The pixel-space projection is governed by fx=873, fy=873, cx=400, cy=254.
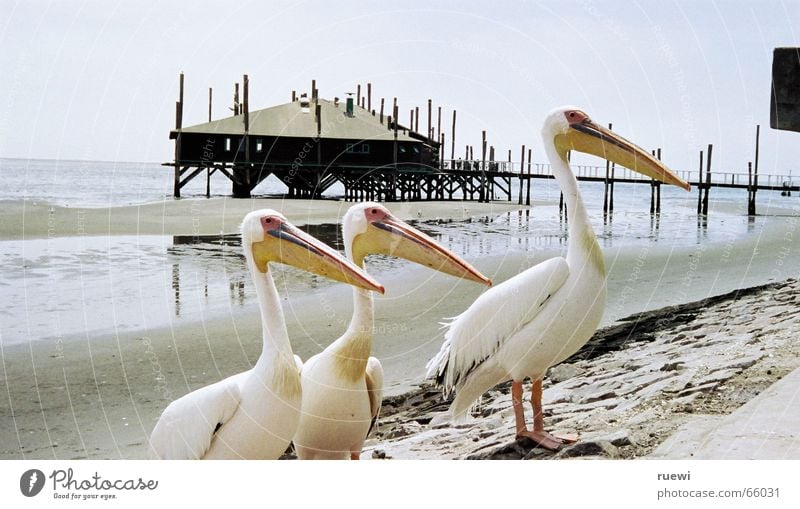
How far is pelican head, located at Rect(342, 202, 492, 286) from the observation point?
8.14 ft

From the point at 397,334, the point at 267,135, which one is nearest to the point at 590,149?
the point at 397,334

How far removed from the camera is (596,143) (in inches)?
112

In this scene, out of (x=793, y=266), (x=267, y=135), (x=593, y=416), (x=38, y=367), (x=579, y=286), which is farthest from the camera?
(x=267, y=135)

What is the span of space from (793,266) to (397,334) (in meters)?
6.93

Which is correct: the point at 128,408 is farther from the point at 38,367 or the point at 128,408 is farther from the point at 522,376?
the point at 522,376

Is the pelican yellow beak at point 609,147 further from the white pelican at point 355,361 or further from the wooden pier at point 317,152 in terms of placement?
the wooden pier at point 317,152

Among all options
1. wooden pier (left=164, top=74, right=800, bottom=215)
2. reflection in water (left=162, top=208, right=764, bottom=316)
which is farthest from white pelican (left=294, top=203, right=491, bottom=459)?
wooden pier (left=164, top=74, right=800, bottom=215)

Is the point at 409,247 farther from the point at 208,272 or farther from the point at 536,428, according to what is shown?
the point at 208,272

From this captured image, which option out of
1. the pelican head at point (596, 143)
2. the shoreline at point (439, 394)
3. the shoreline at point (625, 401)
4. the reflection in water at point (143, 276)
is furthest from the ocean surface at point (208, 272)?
the pelican head at point (596, 143)

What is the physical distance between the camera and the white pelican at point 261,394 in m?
2.32

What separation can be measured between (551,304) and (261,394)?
39.9 inches

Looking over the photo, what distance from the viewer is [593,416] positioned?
3.28 metres

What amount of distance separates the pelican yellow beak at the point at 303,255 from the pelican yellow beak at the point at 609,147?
96cm

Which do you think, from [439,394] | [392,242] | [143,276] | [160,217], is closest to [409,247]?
[392,242]
